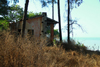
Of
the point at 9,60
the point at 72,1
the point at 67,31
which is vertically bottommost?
the point at 9,60

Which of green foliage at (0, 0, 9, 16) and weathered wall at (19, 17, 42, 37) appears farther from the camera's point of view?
green foliage at (0, 0, 9, 16)

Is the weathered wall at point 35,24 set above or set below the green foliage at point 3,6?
below

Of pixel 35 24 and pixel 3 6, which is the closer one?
pixel 35 24

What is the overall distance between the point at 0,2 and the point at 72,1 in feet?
36.8

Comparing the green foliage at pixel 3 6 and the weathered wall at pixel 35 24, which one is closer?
the weathered wall at pixel 35 24

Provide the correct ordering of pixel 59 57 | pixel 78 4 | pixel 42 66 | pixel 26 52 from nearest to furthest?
pixel 42 66
pixel 26 52
pixel 59 57
pixel 78 4

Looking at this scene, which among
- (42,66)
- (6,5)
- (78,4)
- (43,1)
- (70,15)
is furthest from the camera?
(6,5)

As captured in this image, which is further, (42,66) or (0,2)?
(0,2)

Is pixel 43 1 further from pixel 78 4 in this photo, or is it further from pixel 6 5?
pixel 6 5

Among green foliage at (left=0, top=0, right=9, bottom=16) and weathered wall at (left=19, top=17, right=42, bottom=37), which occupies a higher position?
green foliage at (left=0, top=0, right=9, bottom=16)

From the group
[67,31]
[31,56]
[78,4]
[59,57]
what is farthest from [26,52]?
[78,4]

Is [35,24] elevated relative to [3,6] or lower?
lower

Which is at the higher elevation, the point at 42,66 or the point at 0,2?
the point at 0,2

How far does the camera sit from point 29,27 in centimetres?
1320
